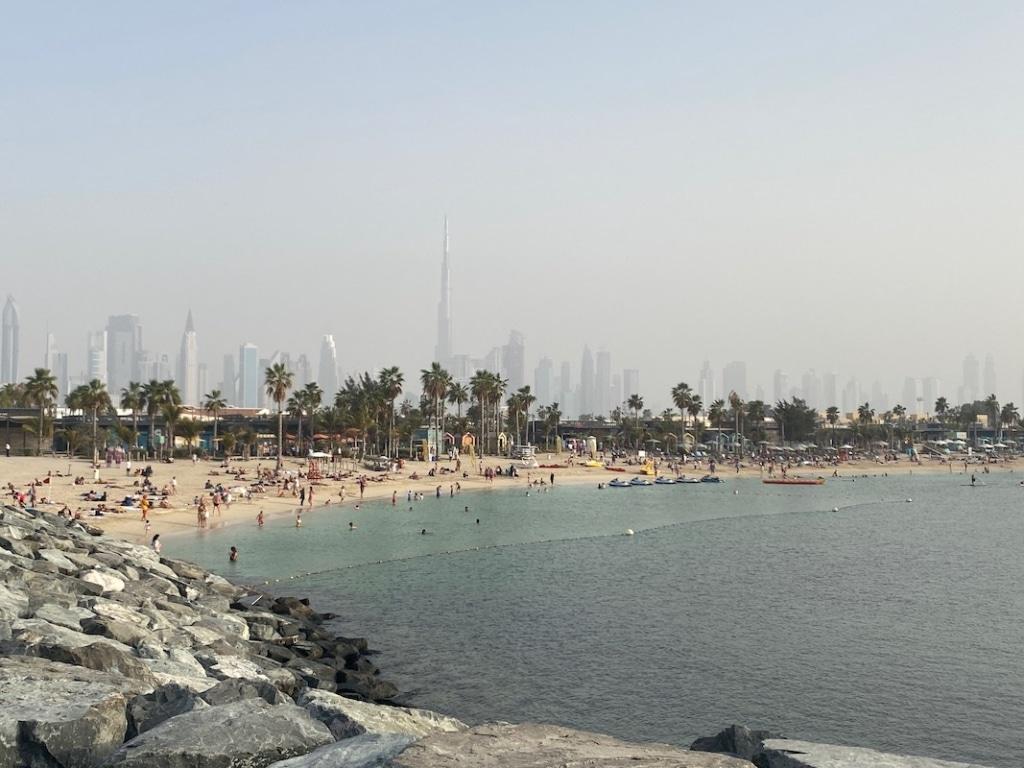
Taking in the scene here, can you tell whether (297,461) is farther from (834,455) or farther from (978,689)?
(834,455)

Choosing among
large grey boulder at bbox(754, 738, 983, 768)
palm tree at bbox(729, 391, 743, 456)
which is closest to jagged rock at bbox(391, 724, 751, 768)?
large grey boulder at bbox(754, 738, 983, 768)

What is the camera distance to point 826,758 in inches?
337

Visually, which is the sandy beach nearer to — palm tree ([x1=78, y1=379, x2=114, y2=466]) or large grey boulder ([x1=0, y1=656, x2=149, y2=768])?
palm tree ([x1=78, y1=379, x2=114, y2=466])

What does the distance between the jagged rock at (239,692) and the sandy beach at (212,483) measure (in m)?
35.2

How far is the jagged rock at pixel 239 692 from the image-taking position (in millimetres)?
11489

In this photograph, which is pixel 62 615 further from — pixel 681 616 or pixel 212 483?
pixel 212 483

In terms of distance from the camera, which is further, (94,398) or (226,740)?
(94,398)

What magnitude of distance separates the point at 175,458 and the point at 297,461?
41.2 ft

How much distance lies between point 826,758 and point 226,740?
5.98 metres

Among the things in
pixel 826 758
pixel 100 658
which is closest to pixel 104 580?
pixel 100 658

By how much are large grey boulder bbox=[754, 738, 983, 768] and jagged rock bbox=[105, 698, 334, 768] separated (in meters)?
4.73

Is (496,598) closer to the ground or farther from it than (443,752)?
closer to the ground

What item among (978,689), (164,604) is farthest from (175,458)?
(978,689)

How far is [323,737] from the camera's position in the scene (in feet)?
31.7
